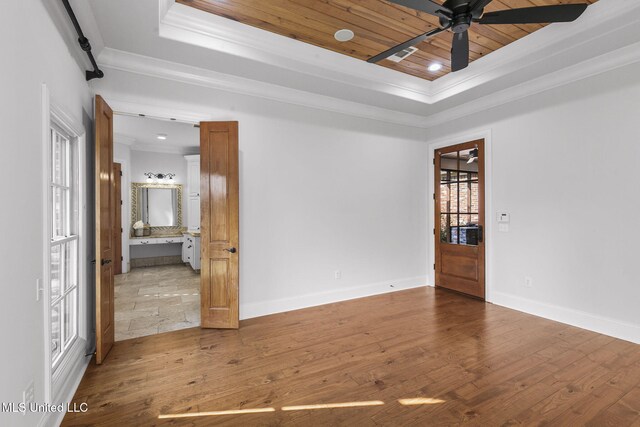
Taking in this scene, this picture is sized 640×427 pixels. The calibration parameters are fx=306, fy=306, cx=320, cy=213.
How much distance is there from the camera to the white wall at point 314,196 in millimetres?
3770

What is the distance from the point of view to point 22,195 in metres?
1.59

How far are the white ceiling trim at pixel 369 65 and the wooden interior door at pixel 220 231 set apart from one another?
0.86 metres

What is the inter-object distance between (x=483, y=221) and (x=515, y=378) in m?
2.47

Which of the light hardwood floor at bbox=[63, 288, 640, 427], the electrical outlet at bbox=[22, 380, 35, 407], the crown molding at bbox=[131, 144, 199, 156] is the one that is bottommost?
the light hardwood floor at bbox=[63, 288, 640, 427]

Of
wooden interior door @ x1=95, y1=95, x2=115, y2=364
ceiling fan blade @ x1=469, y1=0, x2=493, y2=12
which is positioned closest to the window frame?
wooden interior door @ x1=95, y1=95, x2=115, y2=364

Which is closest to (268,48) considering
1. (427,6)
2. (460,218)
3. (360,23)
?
(360,23)

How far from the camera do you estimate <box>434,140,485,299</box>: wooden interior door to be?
450 cm

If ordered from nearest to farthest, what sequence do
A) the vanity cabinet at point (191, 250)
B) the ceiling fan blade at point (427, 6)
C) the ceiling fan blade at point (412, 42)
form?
the ceiling fan blade at point (427, 6) < the ceiling fan blade at point (412, 42) < the vanity cabinet at point (191, 250)

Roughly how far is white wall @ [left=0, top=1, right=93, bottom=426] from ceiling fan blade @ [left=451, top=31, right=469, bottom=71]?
2711 mm

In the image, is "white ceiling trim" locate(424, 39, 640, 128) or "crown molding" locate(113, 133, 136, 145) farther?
"crown molding" locate(113, 133, 136, 145)

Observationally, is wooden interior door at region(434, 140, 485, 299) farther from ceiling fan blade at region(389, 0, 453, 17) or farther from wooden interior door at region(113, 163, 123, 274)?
wooden interior door at region(113, 163, 123, 274)

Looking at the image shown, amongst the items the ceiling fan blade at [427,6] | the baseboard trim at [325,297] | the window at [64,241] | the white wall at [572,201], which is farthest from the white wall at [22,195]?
the white wall at [572,201]

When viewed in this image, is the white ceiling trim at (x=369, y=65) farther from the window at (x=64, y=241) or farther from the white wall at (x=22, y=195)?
A: the window at (x=64, y=241)

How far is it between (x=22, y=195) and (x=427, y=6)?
262cm
